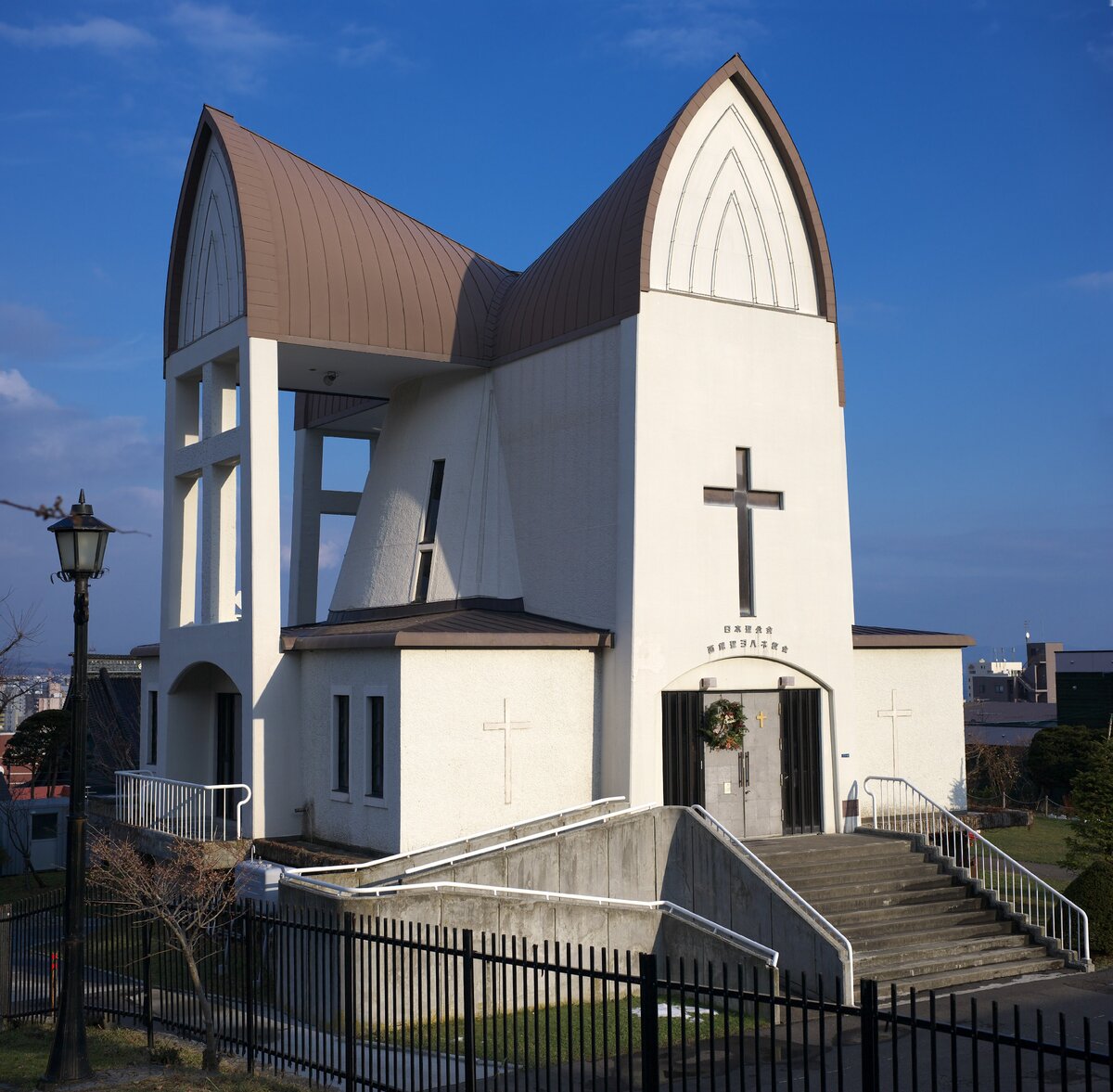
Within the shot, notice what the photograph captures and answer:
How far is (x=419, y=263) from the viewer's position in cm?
2452

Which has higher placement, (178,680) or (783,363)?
(783,363)

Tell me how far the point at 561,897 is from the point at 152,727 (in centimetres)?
1307

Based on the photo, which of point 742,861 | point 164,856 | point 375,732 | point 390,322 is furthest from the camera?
→ point 390,322

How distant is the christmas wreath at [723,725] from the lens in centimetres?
2066

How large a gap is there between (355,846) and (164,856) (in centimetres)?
383

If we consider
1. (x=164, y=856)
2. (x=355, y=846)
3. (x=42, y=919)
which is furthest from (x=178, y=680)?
(x=42, y=919)

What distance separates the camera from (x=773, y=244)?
2258 centimetres

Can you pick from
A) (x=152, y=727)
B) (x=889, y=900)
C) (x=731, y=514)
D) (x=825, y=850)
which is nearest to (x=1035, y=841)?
(x=825, y=850)

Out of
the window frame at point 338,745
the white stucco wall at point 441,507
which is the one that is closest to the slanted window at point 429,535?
the white stucco wall at point 441,507

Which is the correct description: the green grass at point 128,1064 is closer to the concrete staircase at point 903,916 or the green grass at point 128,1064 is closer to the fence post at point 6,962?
the fence post at point 6,962

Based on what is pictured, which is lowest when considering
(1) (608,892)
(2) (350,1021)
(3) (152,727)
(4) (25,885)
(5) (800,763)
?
(4) (25,885)

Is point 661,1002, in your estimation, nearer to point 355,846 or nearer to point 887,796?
point 355,846

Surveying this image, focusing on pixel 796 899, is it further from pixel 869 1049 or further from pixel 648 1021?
pixel 869 1049

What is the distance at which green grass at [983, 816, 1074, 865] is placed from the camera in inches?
1043
